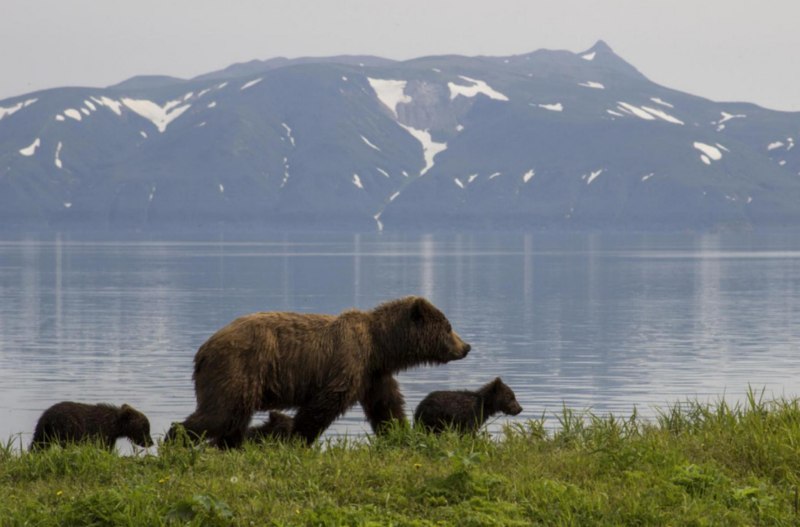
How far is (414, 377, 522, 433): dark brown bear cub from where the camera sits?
47.9 ft

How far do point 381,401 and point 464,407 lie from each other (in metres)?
2.45

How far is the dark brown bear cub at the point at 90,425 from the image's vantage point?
13.5m

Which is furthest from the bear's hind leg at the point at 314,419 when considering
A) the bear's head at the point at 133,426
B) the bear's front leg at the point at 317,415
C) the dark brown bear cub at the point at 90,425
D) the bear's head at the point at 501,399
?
the bear's head at the point at 501,399

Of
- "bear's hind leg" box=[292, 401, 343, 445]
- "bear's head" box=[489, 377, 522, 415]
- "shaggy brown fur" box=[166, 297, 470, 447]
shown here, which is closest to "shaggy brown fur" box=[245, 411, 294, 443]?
"shaggy brown fur" box=[166, 297, 470, 447]

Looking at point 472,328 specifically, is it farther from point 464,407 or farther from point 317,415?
point 317,415

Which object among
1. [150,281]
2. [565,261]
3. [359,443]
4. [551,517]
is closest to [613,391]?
[359,443]

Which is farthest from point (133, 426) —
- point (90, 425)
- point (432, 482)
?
point (432, 482)

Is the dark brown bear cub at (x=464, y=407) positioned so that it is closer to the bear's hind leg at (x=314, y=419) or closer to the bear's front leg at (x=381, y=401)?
the bear's front leg at (x=381, y=401)

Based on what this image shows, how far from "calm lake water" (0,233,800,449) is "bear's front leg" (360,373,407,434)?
4.83 metres

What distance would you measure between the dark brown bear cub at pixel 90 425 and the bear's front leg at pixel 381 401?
264cm

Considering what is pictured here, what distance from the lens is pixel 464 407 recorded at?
14.9 metres

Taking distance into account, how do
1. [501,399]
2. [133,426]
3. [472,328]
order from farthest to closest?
[472,328] < [501,399] < [133,426]

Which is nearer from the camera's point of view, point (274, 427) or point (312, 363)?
point (312, 363)

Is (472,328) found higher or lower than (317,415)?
lower
